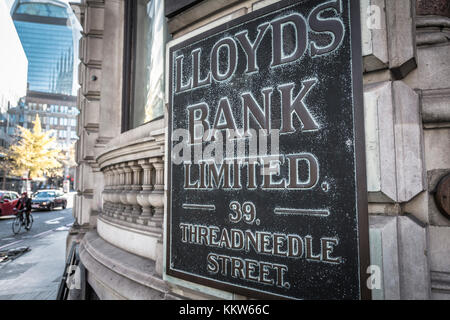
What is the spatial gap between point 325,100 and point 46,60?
395ft

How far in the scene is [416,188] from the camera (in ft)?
4.48

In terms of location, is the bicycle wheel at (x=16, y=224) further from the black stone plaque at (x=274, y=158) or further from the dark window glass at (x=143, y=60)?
the black stone plaque at (x=274, y=158)

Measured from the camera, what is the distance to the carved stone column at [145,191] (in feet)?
9.16

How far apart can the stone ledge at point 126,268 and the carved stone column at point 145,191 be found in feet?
1.37

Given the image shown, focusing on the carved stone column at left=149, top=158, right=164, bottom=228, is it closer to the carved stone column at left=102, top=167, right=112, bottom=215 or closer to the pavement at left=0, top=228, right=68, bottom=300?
the carved stone column at left=102, top=167, right=112, bottom=215

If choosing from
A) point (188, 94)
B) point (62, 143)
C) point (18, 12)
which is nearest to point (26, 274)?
point (188, 94)

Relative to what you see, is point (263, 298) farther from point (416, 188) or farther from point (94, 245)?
point (94, 245)

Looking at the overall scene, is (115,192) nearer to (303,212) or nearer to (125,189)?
(125,189)

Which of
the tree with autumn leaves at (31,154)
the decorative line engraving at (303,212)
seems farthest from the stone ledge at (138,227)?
the tree with autumn leaves at (31,154)

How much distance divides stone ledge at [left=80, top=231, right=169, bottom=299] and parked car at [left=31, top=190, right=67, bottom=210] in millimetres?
18384

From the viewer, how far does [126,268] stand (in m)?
2.45

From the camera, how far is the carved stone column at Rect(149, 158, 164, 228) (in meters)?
2.63

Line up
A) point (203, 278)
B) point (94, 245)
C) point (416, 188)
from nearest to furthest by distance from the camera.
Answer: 1. point (416, 188)
2. point (203, 278)
3. point (94, 245)

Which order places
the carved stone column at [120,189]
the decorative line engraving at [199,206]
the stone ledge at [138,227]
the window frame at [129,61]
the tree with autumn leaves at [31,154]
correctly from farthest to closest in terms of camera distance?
1. the tree with autumn leaves at [31,154]
2. the window frame at [129,61]
3. the carved stone column at [120,189]
4. the stone ledge at [138,227]
5. the decorative line engraving at [199,206]
